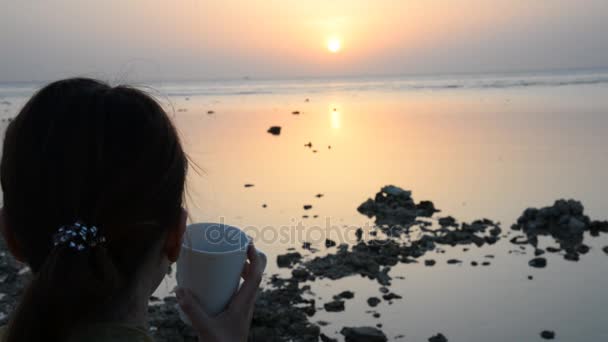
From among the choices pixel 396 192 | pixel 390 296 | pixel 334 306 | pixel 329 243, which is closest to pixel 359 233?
pixel 329 243

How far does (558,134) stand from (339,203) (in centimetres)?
729

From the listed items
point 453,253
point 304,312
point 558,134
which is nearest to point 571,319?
point 453,253

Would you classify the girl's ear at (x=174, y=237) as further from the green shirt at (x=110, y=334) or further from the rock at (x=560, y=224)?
the rock at (x=560, y=224)

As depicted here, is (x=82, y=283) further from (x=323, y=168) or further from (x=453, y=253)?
(x=323, y=168)

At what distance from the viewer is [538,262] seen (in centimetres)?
571

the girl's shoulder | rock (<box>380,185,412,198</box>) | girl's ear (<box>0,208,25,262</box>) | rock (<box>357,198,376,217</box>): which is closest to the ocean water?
rock (<box>357,198,376,217</box>)

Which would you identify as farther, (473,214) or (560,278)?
(473,214)

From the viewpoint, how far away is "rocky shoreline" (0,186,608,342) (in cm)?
441

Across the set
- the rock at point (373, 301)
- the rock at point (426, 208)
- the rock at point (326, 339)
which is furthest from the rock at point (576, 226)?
the rock at point (326, 339)

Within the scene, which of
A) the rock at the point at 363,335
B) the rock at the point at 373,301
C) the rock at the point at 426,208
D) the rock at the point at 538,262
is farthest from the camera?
the rock at the point at 426,208

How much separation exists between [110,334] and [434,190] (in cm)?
735

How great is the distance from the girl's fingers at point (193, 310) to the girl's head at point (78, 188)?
36cm

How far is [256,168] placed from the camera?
10.1 metres

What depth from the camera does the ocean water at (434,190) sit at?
185 inches
